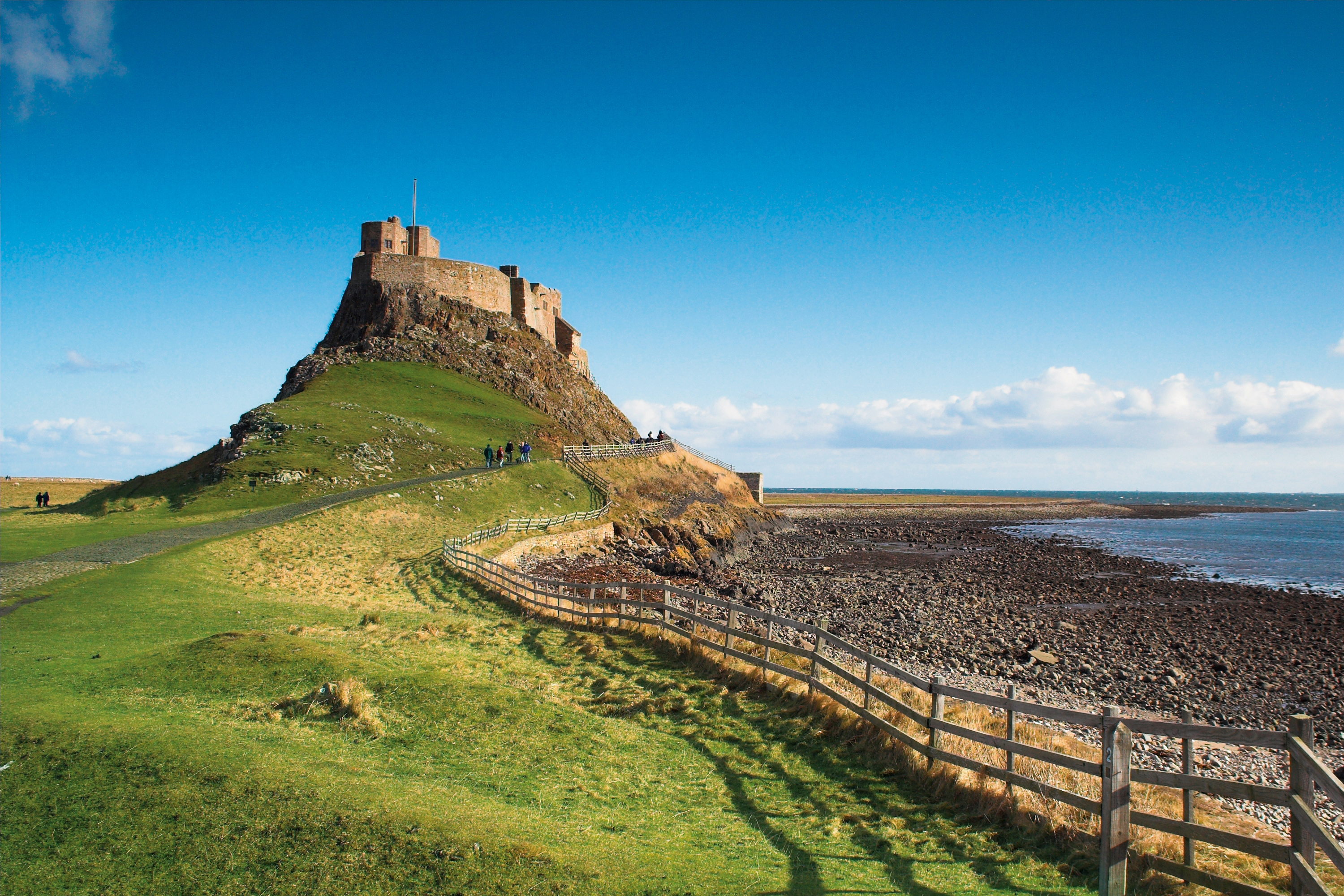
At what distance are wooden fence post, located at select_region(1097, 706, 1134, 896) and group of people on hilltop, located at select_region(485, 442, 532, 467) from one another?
47.2m

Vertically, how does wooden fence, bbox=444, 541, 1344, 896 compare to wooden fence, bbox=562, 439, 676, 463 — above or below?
below

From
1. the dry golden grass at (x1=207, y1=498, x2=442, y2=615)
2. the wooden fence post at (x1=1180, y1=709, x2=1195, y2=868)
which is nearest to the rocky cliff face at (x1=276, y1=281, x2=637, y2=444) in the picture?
the dry golden grass at (x1=207, y1=498, x2=442, y2=615)

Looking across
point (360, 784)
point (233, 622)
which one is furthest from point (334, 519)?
point (360, 784)

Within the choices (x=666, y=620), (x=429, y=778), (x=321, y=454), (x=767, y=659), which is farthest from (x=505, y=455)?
(x=429, y=778)

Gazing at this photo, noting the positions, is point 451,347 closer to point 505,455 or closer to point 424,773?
point 505,455

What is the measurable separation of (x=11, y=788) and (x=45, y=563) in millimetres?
22692

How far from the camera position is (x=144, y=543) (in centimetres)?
3169

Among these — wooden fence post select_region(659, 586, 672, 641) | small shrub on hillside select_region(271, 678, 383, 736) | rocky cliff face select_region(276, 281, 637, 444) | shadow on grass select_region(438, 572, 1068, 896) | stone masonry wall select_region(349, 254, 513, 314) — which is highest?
stone masonry wall select_region(349, 254, 513, 314)

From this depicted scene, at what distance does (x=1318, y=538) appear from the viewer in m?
84.0

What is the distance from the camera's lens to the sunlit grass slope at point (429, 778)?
7.80 metres

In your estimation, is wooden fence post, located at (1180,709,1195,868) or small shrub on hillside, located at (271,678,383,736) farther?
small shrub on hillside, located at (271,678,383,736)

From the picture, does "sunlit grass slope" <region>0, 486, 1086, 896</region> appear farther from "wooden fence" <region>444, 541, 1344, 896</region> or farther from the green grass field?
"wooden fence" <region>444, 541, 1344, 896</region>

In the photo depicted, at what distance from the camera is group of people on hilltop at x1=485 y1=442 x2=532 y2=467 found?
52875 millimetres

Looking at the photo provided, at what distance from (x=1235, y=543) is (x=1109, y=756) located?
87.4 metres
